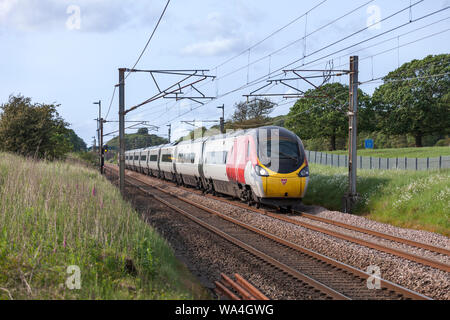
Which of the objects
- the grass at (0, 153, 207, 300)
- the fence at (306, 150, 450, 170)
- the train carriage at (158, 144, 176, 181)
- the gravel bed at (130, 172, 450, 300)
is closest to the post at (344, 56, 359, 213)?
A: the gravel bed at (130, 172, 450, 300)

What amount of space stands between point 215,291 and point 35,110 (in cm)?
2061

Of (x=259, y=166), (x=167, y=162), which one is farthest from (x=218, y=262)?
(x=167, y=162)

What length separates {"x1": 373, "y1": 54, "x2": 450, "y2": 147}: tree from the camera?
51.0 m

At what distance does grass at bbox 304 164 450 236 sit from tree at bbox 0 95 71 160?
14.0 m

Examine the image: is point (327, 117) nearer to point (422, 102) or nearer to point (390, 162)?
point (422, 102)

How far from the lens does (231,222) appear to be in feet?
45.2

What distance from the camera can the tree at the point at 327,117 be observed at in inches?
2248

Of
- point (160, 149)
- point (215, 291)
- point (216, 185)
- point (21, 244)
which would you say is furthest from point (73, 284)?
point (160, 149)

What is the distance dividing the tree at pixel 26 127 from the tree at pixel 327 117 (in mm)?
36905

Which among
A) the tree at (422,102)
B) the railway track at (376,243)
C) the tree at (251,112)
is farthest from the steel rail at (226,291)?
the tree at (251,112)

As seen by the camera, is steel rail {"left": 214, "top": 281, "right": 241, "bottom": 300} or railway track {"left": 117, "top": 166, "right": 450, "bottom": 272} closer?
steel rail {"left": 214, "top": 281, "right": 241, "bottom": 300}

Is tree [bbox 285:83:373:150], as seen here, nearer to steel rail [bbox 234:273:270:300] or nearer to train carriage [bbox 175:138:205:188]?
train carriage [bbox 175:138:205:188]

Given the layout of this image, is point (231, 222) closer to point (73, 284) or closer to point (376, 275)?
point (376, 275)

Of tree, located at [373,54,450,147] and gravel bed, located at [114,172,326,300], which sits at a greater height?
tree, located at [373,54,450,147]
